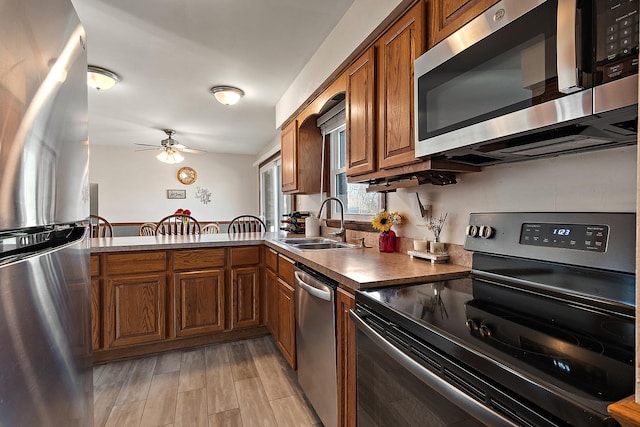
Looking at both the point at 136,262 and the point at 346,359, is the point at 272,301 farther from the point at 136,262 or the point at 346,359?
the point at 346,359

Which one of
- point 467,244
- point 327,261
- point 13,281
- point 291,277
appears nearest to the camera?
point 13,281

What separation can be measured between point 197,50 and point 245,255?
5.57 feet

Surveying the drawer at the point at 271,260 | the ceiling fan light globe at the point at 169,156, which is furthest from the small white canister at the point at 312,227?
the ceiling fan light globe at the point at 169,156

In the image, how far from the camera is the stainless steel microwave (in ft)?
2.19

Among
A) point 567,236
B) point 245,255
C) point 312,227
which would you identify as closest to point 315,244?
point 312,227

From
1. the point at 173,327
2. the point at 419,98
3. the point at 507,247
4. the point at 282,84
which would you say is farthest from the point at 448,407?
the point at 282,84

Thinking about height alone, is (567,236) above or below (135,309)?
above

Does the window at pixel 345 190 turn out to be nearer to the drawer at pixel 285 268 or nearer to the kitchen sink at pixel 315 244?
the kitchen sink at pixel 315 244

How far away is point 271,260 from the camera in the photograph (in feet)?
8.15

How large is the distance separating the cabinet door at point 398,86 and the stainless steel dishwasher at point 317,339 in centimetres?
71

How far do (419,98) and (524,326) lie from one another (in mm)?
908

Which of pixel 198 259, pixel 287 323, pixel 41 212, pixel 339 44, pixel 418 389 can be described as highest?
pixel 339 44

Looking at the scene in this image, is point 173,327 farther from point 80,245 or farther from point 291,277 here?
point 80,245

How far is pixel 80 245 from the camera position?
3.01ft
